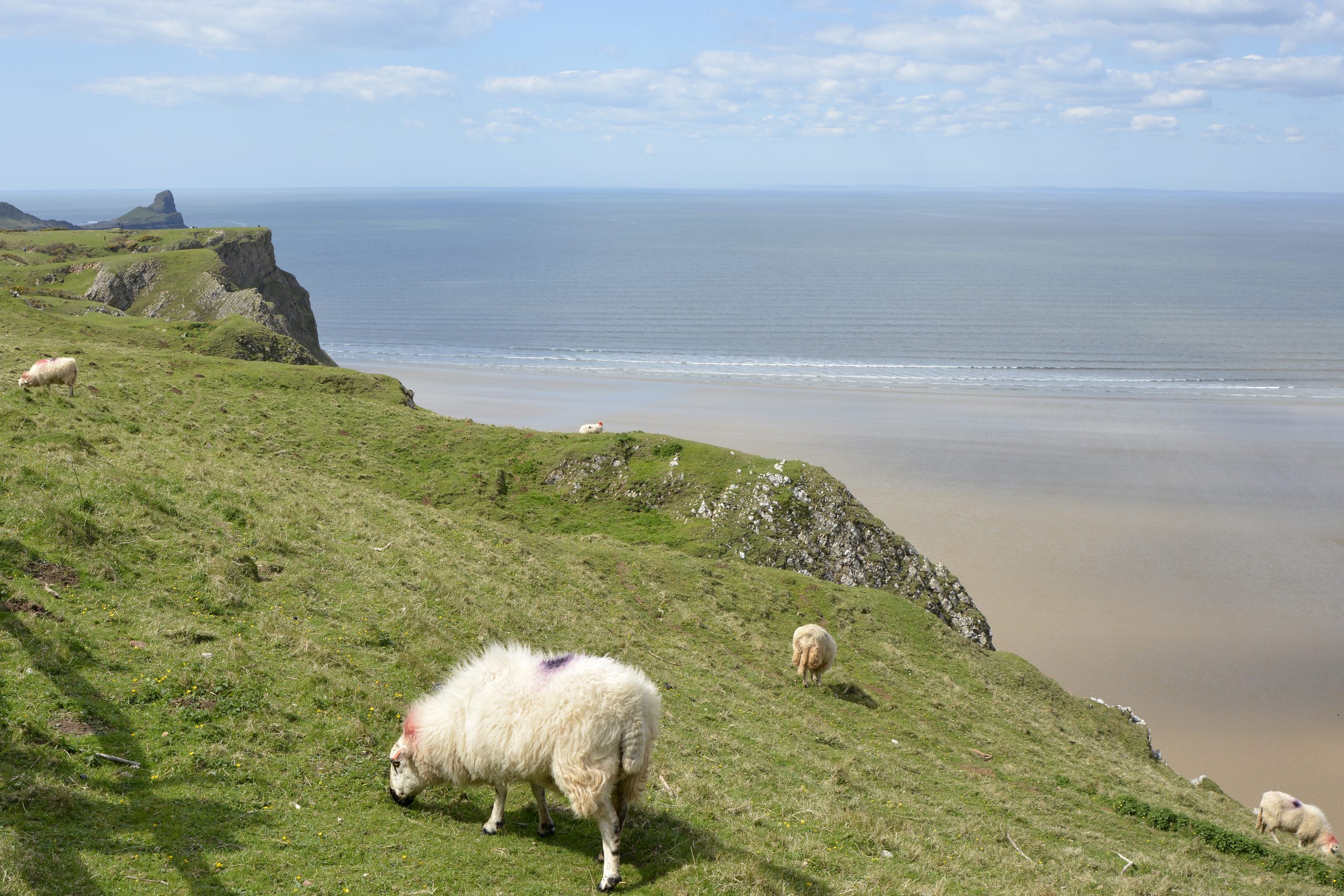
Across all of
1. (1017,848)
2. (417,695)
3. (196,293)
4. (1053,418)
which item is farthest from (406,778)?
(1053,418)

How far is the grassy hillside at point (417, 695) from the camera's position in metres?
10.1

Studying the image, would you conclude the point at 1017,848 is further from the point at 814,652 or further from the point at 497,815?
the point at 497,815

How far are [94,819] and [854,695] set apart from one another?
20.0m

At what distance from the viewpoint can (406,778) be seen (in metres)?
11.3

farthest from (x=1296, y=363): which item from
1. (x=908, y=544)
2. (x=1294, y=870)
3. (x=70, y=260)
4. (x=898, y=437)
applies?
(x=70, y=260)

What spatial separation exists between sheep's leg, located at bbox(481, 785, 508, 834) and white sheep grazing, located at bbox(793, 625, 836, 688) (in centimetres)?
1511

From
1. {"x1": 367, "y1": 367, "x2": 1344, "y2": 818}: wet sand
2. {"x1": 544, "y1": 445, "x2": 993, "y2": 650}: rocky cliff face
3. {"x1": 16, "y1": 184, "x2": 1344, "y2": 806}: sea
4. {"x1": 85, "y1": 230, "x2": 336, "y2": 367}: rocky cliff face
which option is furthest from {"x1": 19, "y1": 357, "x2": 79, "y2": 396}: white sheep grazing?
{"x1": 16, "y1": 184, "x2": 1344, "y2": 806}: sea

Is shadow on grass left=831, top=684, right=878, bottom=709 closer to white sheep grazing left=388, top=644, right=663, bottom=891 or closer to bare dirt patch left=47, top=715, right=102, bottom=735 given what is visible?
white sheep grazing left=388, top=644, right=663, bottom=891

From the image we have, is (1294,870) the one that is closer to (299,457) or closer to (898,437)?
(299,457)

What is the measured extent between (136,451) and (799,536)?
25.0 metres

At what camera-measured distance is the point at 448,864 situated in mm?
10078

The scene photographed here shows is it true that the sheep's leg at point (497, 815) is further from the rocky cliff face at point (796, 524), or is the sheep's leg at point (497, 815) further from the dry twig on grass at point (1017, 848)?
the rocky cliff face at point (796, 524)

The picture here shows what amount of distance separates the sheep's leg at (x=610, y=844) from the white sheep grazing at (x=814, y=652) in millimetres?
15294

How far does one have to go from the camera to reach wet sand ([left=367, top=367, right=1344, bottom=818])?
3509 centimetres
